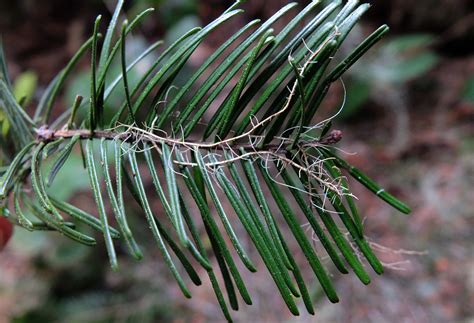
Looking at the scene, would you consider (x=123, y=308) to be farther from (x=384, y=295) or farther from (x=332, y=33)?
(x=332, y=33)

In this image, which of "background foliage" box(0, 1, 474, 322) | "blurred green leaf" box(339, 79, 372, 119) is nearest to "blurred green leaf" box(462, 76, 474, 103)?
"background foliage" box(0, 1, 474, 322)

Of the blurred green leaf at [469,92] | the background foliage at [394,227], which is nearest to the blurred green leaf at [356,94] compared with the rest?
the background foliage at [394,227]

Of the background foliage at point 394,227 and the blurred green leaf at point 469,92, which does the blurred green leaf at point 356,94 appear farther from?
the blurred green leaf at point 469,92

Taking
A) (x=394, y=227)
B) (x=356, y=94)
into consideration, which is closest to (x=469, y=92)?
(x=356, y=94)

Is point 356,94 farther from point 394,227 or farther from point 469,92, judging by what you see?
point 394,227

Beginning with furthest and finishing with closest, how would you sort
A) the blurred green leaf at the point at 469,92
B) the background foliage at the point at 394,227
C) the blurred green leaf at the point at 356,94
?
the blurred green leaf at the point at 356,94 < the blurred green leaf at the point at 469,92 < the background foliage at the point at 394,227

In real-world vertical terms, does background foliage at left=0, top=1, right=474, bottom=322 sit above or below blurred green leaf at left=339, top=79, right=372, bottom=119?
below

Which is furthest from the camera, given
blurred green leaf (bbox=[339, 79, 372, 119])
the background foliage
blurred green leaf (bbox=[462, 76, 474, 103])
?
blurred green leaf (bbox=[339, 79, 372, 119])

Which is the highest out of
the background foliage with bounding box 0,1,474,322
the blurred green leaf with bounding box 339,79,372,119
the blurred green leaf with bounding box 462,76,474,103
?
the blurred green leaf with bounding box 462,76,474,103

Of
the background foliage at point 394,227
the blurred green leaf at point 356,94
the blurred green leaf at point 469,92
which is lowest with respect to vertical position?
the background foliage at point 394,227

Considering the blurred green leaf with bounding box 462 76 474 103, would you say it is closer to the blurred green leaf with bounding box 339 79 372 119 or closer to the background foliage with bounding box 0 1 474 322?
the background foliage with bounding box 0 1 474 322

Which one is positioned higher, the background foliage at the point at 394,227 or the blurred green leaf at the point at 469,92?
the blurred green leaf at the point at 469,92
